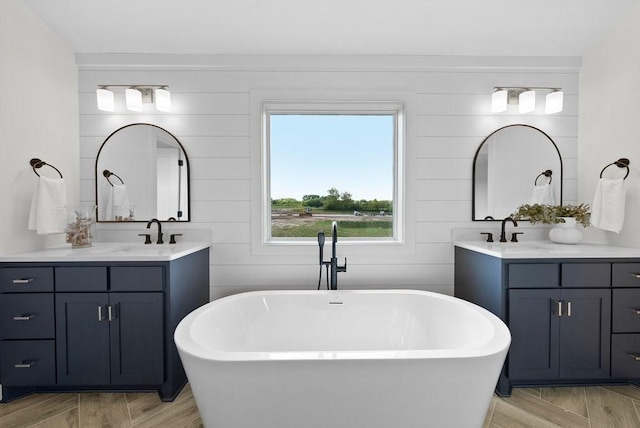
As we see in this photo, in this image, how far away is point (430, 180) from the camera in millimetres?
2613

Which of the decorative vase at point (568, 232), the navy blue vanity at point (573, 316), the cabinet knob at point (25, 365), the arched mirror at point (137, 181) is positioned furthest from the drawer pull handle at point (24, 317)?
the decorative vase at point (568, 232)

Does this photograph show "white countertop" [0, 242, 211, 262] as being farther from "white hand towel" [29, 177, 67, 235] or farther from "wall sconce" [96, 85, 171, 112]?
"wall sconce" [96, 85, 171, 112]

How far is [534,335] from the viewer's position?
2076mm

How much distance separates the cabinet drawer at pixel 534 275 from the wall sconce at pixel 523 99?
1.23 meters

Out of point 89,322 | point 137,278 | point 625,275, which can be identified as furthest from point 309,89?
point 625,275

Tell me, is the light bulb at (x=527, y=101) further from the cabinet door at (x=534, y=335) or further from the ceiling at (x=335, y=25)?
the cabinet door at (x=534, y=335)

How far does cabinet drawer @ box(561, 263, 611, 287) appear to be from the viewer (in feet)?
6.82

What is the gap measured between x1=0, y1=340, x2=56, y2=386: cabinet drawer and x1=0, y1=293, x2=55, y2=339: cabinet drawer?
0.16ft

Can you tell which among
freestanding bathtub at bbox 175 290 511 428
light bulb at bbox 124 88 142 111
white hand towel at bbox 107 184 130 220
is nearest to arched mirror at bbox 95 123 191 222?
white hand towel at bbox 107 184 130 220

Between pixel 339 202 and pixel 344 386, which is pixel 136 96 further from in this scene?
pixel 344 386

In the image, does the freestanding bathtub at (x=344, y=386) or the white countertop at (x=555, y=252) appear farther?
the white countertop at (x=555, y=252)

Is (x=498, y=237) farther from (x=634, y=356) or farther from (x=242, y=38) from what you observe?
(x=242, y=38)

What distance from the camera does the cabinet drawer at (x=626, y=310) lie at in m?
2.09

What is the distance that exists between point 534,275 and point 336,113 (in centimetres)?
180
